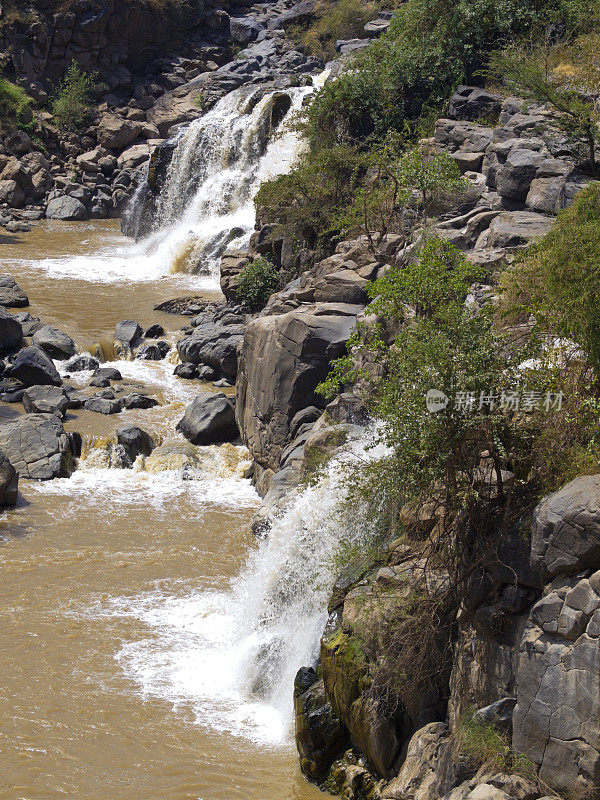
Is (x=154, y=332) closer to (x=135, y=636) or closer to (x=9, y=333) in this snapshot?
(x=9, y=333)

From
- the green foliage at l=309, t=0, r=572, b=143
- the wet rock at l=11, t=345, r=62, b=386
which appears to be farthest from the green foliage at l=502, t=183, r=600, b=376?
the green foliage at l=309, t=0, r=572, b=143

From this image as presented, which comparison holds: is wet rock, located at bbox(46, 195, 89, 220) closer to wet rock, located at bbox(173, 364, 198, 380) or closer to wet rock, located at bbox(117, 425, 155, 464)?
wet rock, located at bbox(173, 364, 198, 380)

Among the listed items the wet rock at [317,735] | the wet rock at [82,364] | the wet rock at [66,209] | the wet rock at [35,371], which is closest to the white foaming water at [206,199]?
the wet rock at [66,209]

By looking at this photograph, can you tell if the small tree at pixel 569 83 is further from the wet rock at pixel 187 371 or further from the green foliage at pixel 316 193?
the wet rock at pixel 187 371

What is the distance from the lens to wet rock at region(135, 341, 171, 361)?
66.3 feet

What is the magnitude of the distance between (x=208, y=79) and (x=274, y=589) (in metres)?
33.8

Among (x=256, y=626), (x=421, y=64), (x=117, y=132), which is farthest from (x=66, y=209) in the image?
(x=256, y=626)

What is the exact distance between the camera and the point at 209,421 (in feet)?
53.3

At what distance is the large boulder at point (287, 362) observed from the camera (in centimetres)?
Answer: 1335

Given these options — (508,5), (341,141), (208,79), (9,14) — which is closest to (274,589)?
(341,141)

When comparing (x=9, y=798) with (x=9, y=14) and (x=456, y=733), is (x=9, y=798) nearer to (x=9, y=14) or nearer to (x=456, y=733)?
(x=456, y=733)

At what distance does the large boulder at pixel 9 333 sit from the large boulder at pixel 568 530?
52.1 ft

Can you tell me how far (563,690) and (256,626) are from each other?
16.7ft

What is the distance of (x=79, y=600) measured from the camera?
1139 cm
